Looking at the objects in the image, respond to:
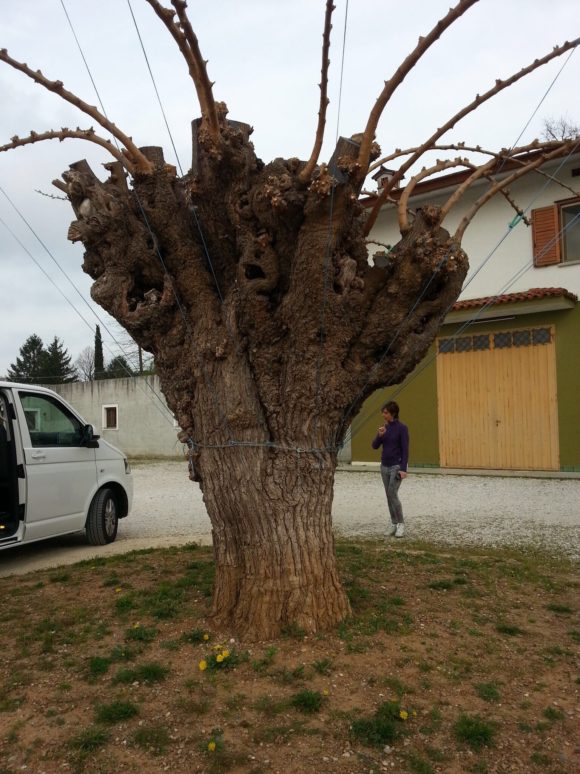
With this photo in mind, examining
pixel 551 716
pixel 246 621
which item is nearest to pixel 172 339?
pixel 246 621

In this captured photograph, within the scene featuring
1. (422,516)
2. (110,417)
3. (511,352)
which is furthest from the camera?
(110,417)

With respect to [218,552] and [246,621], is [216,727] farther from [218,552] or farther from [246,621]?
[218,552]

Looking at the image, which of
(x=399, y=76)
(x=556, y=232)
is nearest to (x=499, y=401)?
(x=556, y=232)

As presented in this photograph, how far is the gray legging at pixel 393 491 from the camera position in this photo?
318 inches

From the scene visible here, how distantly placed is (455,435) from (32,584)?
39.0 feet

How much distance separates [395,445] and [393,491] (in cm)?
58

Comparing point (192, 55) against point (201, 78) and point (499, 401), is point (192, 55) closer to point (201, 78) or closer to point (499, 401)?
point (201, 78)

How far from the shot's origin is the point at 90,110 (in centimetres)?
405

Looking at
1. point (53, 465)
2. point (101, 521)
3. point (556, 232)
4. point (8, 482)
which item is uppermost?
point (556, 232)

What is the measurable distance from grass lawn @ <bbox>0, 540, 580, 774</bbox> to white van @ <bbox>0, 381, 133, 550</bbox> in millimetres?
1749

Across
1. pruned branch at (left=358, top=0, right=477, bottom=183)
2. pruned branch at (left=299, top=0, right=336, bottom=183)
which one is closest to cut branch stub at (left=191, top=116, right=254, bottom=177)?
pruned branch at (left=299, top=0, right=336, bottom=183)

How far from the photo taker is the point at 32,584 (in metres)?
5.78

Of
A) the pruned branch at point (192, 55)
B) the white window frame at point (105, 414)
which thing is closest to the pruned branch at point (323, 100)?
the pruned branch at point (192, 55)

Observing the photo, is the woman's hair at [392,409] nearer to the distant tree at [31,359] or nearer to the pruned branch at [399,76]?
the pruned branch at [399,76]
